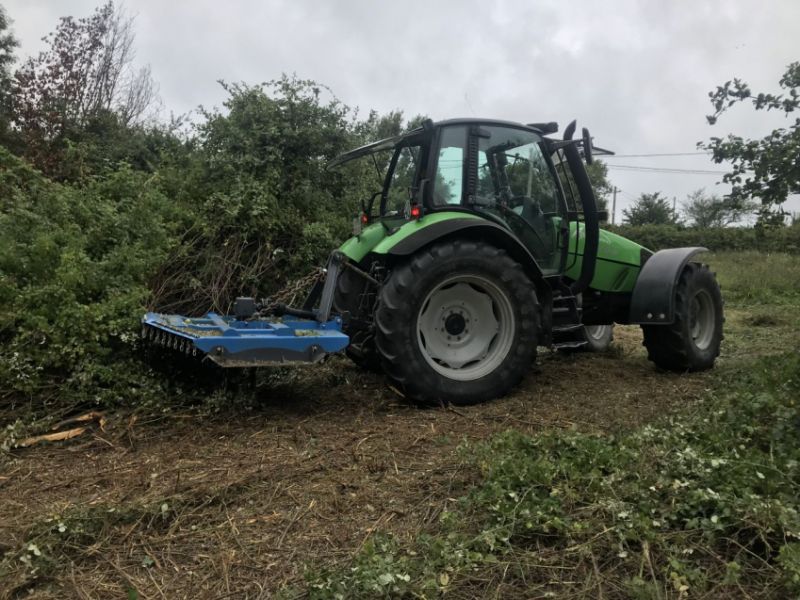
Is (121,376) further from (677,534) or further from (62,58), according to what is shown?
(62,58)

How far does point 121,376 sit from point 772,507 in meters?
3.71

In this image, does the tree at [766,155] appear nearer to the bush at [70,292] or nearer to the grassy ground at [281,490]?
the grassy ground at [281,490]

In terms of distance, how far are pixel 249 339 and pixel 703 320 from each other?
4476mm

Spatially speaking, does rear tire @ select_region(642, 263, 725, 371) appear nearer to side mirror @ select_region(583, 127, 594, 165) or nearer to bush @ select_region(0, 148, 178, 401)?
side mirror @ select_region(583, 127, 594, 165)

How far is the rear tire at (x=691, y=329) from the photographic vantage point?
5.46m

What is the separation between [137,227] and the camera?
5570 mm

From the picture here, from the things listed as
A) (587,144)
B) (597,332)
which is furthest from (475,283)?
Result: (597,332)

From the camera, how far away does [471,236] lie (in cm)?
451

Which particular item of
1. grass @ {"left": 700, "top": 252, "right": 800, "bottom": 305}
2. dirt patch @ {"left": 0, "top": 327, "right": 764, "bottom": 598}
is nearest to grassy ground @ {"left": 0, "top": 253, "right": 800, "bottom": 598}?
dirt patch @ {"left": 0, "top": 327, "right": 764, "bottom": 598}

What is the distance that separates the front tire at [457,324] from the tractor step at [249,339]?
0.44 m

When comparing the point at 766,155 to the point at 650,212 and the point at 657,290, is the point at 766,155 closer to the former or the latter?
the point at 657,290

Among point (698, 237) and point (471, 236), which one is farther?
point (698, 237)

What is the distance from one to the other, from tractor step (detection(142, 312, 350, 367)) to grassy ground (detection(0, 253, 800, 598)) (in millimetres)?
466

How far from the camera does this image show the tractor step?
3652 mm
